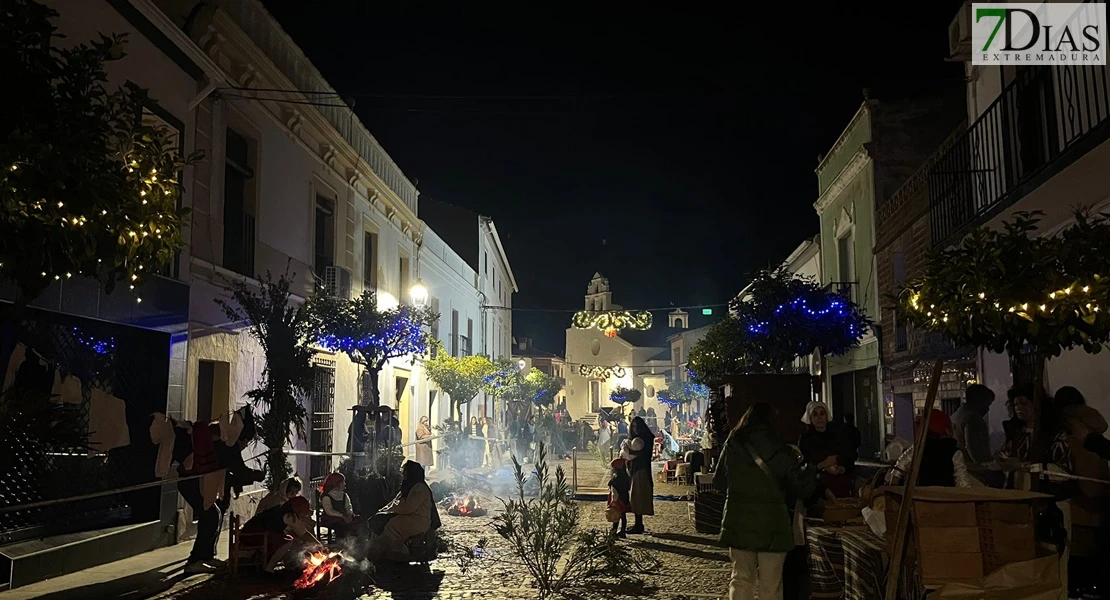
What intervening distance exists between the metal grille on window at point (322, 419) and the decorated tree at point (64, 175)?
9.88 metres

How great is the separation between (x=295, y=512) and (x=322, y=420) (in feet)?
25.1

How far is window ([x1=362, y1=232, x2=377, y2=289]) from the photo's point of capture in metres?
18.8

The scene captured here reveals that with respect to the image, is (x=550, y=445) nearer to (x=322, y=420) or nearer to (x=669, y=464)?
(x=669, y=464)

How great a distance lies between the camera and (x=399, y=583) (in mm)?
7883

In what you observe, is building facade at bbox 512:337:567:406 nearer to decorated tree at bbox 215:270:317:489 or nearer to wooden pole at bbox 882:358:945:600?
decorated tree at bbox 215:270:317:489

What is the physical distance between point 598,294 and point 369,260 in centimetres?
4809

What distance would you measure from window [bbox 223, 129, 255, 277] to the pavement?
175 inches

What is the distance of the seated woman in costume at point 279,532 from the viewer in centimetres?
782

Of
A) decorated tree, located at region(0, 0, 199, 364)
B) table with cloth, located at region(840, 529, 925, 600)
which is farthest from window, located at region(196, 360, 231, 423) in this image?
table with cloth, located at region(840, 529, 925, 600)

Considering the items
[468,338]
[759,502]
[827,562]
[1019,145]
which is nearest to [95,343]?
[759,502]

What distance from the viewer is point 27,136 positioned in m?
4.13

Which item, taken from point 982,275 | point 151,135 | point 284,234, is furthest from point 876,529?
point 284,234

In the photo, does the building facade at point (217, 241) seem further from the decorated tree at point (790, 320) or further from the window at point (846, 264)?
the window at point (846, 264)

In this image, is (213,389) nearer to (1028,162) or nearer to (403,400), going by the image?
(403,400)
